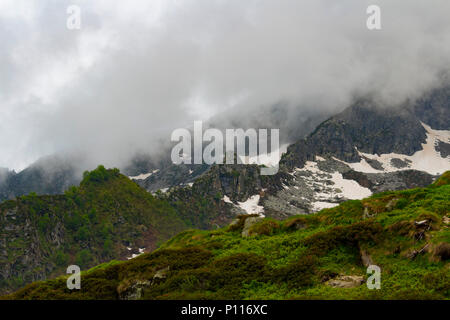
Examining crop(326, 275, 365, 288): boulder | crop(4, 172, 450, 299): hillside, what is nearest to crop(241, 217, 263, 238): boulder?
crop(4, 172, 450, 299): hillside

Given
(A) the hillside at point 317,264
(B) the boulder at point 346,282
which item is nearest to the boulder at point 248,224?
(A) the hillside at point 317,264

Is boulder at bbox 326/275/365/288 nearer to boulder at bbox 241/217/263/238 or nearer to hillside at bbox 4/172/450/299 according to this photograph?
hillside at bbox 4/172/450/299

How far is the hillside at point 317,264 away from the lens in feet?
77.0

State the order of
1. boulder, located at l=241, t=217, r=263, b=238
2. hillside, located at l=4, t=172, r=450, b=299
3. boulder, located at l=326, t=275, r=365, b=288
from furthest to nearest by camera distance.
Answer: boulder, located at l=241, t=217, r=263, b=238 → boulder, located at l=326, t=275, r=365, b=288 → hillside, located at l=4, t=172, r=450, b=299

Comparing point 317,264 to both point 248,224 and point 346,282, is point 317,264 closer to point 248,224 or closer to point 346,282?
point 346,282

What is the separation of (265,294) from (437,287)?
937 centimetres

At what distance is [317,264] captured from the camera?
27500 mm

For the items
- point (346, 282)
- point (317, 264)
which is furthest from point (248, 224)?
point (346, 282)

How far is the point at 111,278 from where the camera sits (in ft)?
109

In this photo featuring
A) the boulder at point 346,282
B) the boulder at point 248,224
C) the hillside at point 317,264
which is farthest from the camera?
the boulder at point 248,224

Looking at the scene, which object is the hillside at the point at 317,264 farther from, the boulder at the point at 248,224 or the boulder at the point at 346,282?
the boulder at the point at 248,224

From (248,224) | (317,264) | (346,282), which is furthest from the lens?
(248,224)

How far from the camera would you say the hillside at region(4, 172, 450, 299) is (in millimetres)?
23469
